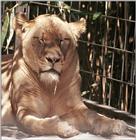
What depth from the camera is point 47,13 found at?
372 centimetres

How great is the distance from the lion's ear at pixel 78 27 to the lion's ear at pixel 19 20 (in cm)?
28

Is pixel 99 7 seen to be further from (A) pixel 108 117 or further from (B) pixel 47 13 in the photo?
(A) pixel 108 117

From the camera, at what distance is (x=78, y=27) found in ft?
12.2

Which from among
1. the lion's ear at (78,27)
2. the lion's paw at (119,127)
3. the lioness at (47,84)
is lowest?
the lion's paw at (119,127)

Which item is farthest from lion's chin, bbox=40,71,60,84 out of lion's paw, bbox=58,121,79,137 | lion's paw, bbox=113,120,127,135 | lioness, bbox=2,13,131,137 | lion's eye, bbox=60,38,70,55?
lion's paw, bbox=113,120,127,135

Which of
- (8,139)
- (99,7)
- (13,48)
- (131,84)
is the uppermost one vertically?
(99,7)

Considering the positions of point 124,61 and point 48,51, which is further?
point 124,61

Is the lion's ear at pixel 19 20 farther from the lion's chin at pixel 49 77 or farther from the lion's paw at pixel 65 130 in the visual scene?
the lion's paw at pixel 65 130

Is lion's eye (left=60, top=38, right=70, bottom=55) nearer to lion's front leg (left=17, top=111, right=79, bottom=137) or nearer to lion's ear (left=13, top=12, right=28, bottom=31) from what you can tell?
lion's ear (left=13, top=12, right=28, bottom=31)

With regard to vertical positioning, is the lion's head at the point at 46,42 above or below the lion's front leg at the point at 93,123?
above

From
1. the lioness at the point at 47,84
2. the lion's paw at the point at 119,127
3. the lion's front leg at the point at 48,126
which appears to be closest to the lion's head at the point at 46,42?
the lioness at the point at 47,84

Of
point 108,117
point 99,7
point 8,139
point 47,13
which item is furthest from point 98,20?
point 8,139

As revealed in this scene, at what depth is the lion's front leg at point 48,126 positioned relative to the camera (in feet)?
11.9

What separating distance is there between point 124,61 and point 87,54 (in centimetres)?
25
